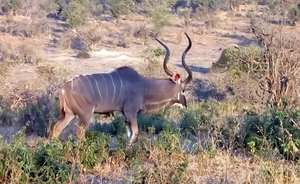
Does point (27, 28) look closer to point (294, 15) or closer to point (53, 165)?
point (294, 15)

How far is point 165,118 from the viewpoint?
8477 millimetres

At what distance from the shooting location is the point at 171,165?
4.50 m

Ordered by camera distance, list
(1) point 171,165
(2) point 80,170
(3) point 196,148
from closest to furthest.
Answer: (1) point 171,165 → (2) point 80,170 → (3) point 196,148

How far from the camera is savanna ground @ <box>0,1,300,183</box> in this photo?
4.68 metres

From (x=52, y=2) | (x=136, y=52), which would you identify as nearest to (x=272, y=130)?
(x=136, y=52)

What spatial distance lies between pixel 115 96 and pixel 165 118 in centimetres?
166

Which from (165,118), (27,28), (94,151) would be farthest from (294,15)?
(94,151)

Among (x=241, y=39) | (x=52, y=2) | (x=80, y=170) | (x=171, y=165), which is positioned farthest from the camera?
(x=52, y=2)

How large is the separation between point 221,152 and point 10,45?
18.2 m

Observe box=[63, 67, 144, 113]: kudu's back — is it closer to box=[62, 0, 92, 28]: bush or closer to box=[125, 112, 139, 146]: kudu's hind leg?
box=[125, 112, 139, 146]: kudu's hind leg

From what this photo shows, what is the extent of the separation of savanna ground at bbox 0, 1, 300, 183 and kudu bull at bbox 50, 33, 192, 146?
253 mm

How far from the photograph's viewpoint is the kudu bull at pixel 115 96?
652cm

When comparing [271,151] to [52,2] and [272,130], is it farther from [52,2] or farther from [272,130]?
[52,2]

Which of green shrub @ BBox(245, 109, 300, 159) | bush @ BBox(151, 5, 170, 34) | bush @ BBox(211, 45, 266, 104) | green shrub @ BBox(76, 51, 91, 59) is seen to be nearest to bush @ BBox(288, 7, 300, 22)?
bush @ BBox(151, 5, 170, 34)
